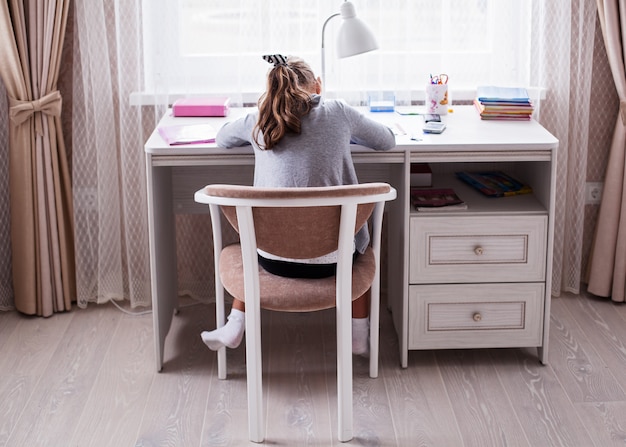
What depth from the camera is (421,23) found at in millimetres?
3170

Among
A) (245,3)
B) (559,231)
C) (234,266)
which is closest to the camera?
(234,266)

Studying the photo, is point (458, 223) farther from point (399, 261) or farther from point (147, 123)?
point (147, 123)

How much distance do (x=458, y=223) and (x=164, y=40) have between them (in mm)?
1200

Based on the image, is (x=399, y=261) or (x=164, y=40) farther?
(x=164, y=40)

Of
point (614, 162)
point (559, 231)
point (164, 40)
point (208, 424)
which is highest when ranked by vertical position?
point (164, 40)

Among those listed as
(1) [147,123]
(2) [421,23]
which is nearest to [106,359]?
(1) [147,123]

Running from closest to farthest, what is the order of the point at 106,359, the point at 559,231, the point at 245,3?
1. the point at 106,359
2. the point at 245,3
3. the point at 559,231

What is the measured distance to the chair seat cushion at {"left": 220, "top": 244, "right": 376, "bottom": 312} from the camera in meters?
2.36

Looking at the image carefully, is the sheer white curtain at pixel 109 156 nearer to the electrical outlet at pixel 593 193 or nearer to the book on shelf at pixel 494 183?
the book on shelf at pixel 494 183

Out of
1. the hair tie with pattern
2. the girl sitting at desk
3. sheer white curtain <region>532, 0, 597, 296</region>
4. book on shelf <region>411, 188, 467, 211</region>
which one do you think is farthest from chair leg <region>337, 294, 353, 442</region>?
sheer white curtain <region>532, 0, 597, 296</region>

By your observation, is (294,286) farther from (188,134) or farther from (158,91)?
(158,91)

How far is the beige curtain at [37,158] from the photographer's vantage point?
304 centimetres

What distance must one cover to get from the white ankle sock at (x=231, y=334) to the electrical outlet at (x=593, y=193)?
146cm

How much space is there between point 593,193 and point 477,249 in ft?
2.91
